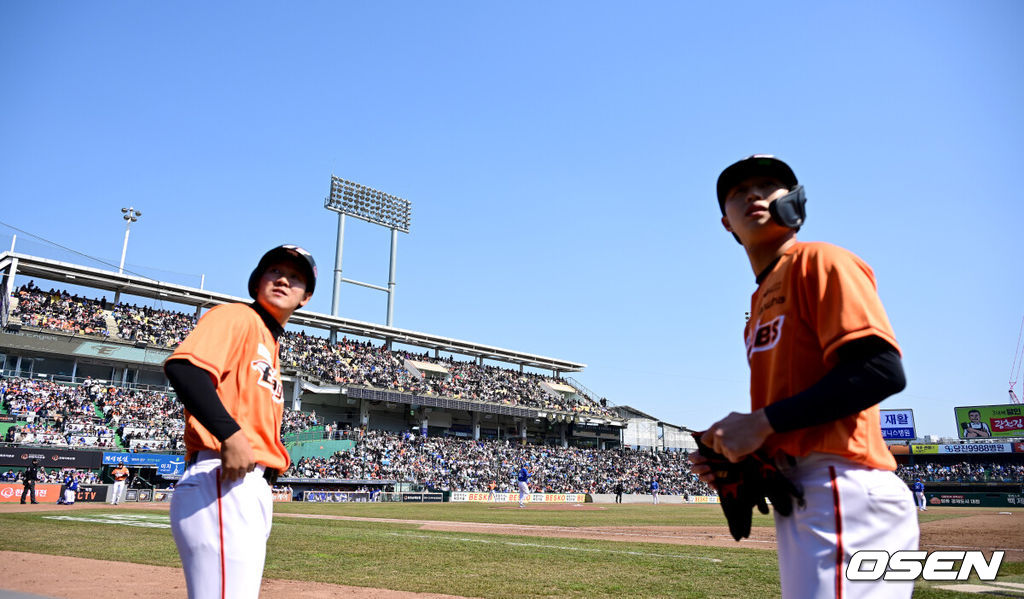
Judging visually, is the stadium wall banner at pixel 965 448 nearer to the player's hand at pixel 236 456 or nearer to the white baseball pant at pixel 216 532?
the white baseball pant at pixel 216 532

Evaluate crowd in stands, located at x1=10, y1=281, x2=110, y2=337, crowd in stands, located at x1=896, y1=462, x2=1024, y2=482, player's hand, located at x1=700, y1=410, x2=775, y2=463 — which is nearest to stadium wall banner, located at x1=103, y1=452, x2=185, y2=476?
crowd in stands, located at x1=10, y1=281, x2=110, y2=337

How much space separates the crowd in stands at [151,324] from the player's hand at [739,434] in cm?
4557

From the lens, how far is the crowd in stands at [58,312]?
37.9 metres

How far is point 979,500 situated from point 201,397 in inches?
2312

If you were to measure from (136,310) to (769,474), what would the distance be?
49.4m

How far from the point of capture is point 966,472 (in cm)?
5750

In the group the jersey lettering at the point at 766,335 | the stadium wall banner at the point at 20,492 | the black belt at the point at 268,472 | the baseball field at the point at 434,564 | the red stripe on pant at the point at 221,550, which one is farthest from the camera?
the stadium wall banner at the point at 20,492

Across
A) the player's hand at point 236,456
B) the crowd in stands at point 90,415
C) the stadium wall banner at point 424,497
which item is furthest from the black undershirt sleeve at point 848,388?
the stadium wall banner at point 424,497

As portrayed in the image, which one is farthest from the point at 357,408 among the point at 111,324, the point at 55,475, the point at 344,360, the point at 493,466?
the point at 55,475

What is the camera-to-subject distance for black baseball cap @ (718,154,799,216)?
2375mm

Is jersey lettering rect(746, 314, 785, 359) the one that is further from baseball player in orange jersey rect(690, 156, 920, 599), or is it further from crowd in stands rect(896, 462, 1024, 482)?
crowd in stands rect(896, 462, 1024, 482)

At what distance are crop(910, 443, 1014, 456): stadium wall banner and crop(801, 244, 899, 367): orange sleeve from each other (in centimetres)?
7148

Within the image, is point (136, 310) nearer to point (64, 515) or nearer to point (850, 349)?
point (64, 515)

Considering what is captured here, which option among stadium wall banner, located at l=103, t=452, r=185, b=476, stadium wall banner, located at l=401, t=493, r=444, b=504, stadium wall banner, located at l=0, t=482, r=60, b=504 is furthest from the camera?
stadium wall banner, located at l=401, t=493, r=444, b=504
